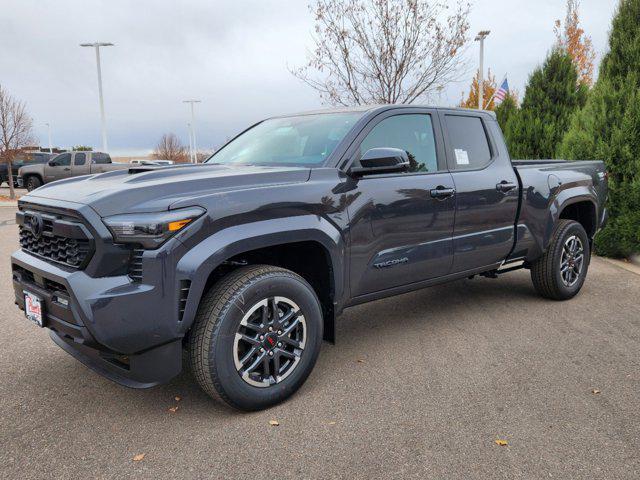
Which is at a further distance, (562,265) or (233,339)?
(562,265)

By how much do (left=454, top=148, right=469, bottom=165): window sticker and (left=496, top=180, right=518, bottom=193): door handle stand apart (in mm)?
363

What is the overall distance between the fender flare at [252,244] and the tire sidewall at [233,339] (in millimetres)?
191

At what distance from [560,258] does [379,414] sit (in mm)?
3008

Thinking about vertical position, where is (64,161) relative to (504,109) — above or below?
below

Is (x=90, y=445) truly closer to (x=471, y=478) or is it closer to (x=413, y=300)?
(x=471, y=478)

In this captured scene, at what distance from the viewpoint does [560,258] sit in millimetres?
5129

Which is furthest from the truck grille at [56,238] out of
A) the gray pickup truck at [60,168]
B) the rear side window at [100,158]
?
the rear side window at [100,158]

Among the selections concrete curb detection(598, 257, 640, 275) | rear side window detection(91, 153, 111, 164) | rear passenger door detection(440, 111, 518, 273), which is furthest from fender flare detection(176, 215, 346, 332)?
rear side window detection(91, 153, 111, 164)

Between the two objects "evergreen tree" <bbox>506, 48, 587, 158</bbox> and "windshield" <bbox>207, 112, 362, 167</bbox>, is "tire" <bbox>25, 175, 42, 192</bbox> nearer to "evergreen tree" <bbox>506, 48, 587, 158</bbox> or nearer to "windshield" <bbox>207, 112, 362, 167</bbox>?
"evergreen tree" <bbox>506, 48, 587, 158</bbox>

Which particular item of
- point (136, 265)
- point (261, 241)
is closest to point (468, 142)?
point (261, 241)

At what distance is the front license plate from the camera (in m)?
2.92

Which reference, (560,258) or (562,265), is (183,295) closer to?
(560,258)

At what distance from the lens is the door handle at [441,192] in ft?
12.8

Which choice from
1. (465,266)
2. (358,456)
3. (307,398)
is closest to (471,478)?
(358,456)
